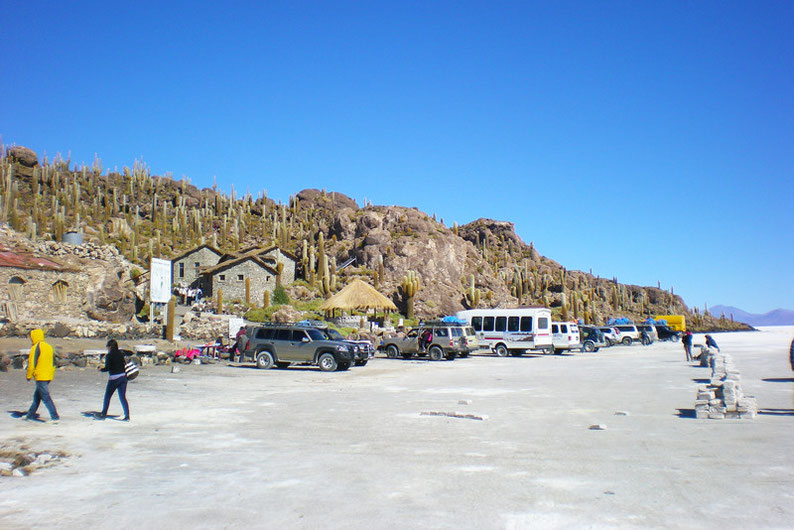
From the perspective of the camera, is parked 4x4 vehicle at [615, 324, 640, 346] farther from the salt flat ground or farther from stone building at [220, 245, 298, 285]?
the salt flat ground

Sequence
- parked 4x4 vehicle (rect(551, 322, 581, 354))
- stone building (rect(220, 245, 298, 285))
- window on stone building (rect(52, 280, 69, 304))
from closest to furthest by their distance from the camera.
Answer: window on stone building (rect(52, 280, 69, 304)), parked 4x4 vehicle (rect(551, 322, 581, 354)), stone building (rect(220, 245, 298, 285))

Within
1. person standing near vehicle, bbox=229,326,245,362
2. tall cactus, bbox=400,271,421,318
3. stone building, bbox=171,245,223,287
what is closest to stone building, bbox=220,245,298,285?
stone building, bbox=171,245,223,287

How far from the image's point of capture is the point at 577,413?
12273 mm

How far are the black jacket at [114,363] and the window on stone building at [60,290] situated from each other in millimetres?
26038

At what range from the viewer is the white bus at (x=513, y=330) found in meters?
33.2

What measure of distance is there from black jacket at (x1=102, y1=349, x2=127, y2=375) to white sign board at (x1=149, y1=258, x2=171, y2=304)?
1884cm

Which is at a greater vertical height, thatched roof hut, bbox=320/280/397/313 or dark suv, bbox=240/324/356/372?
thatched roof hut, bbox=320/280/397/313

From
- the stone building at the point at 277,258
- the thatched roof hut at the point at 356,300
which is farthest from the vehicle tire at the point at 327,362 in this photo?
the stone building at the point at 277,258

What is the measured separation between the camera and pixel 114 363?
11.1 metres

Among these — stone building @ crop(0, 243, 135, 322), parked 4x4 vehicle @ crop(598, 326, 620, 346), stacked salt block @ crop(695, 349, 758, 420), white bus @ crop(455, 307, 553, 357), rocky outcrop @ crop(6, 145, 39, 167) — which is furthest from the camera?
rocky outcrop @ crop(6, 145, 39, 167)

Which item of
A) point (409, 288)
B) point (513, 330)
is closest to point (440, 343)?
point (513, 330)

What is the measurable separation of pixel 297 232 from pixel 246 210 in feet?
32.7

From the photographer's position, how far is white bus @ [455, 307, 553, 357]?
109ft

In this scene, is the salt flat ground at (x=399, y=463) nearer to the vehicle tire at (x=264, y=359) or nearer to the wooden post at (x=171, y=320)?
the vehicle tire at (x=264, y=359)
